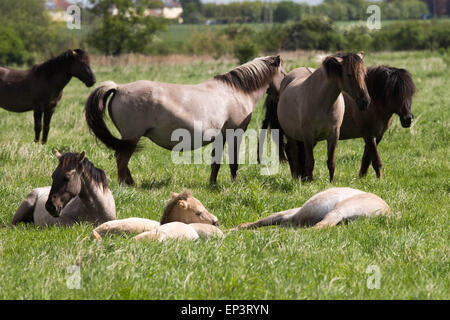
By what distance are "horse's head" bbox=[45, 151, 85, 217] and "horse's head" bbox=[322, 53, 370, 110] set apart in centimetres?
384

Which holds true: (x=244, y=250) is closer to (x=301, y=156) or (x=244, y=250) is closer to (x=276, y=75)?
(x=301, y=156)

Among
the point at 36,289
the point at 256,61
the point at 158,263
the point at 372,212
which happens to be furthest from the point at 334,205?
the point at 256,61

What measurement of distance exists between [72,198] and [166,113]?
267cm

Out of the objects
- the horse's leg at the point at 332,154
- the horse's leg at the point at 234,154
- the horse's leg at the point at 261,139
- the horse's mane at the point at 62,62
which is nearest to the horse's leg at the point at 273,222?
the horse's leg at the point at 332,154

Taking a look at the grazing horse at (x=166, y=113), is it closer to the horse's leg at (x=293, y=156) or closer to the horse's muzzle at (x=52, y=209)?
the horse's leg at (x=293, y=156)

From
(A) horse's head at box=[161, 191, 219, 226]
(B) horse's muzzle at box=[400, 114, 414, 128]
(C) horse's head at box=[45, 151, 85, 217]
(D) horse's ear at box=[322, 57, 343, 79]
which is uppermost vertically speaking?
(D) horse's ear at box=[322, 57, 343, 79]

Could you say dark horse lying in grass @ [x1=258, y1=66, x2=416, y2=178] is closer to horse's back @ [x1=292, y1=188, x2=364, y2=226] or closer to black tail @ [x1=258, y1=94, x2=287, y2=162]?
black tail @ [x1=258, y1=94, x2=287, y2=162]

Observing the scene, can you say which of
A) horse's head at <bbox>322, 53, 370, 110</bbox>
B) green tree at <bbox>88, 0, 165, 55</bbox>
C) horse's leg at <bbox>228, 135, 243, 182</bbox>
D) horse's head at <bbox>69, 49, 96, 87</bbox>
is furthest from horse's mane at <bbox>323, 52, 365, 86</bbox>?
green tree at <bbox>88, 0, 165, 55</bbox>

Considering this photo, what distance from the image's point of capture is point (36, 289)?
12.6 ft

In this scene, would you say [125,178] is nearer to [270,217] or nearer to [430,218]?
[270,217]

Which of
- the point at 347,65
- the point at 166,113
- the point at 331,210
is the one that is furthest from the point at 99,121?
the point at 331,210

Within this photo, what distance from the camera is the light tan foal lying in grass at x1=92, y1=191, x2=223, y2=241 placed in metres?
5.18

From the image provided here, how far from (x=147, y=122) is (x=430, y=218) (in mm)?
4143

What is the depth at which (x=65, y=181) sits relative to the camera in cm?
570
